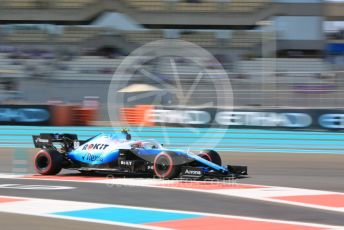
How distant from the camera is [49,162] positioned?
32.7ft

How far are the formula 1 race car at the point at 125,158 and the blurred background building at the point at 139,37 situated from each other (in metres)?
13.6

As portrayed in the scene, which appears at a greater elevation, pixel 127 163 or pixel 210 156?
pixel 210 156

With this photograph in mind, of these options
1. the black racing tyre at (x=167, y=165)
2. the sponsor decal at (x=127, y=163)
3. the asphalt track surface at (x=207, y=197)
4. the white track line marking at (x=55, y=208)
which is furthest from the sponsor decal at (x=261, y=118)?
the white track line marking at (x=55, y=208)

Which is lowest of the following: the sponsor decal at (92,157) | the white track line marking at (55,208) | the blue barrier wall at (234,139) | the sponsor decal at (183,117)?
→ the white track line marking at (55,208)

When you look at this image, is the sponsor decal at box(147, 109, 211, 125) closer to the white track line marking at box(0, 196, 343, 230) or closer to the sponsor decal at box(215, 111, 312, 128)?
the sponsor decal at box(215, 111, 312, 128)

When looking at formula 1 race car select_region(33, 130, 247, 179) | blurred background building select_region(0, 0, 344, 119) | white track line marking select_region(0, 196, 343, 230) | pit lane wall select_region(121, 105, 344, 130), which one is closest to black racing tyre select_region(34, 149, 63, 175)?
formula 1 race car select_region(33, 130, 247, 179)

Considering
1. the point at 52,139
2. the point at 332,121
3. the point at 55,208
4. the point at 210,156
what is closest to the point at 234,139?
the point at 332,121

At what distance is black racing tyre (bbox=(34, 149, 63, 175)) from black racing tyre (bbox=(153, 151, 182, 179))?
1.75 meters

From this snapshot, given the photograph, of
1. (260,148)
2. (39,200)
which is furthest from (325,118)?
(39,200)

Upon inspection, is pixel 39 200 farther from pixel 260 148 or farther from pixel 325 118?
pixel 325 118

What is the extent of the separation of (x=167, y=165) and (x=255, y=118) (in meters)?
9.77

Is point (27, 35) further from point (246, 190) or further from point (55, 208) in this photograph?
point (55, 208)

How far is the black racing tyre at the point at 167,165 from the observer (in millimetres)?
8922

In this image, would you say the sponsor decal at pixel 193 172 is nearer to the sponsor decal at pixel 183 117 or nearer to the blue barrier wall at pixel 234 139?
the blue barrier wall at pixel 234 139
